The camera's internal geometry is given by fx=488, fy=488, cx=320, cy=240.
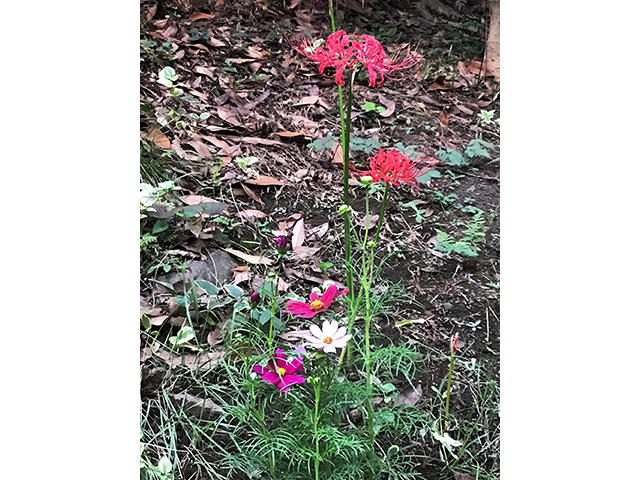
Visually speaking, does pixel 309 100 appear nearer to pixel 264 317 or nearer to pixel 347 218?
pixel 347 218

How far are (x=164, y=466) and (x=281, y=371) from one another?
0.29 m

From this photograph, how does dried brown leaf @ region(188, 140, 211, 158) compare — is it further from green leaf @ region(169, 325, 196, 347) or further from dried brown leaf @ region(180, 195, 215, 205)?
green leaf @ region(169, 325, 196, 347)

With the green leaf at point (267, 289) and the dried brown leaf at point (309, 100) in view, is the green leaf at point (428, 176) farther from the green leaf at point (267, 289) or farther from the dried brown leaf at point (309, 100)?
the green leaf at point (267, 289)

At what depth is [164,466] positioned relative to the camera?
90 cm

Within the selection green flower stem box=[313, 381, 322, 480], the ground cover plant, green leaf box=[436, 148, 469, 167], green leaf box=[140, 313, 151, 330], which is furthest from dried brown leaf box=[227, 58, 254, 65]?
green flower stem box=[313, 381, 322, 480]

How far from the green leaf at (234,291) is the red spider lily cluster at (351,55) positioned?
44 centimetres

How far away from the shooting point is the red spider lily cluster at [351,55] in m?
0.92

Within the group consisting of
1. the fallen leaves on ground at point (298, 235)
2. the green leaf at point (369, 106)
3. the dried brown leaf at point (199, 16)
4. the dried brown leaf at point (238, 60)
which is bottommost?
the fallen leaves on ground at point (298, 235)

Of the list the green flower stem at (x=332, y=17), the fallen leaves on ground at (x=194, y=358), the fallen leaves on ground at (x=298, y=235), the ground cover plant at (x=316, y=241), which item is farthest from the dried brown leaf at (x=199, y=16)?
the fallen leaves on ground at (x=194, y=358)

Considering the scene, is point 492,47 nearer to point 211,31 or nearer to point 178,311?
point 211,31

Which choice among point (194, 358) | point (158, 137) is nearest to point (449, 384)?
point (194, 358)

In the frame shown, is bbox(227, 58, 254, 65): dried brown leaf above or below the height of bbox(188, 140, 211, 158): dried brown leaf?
above

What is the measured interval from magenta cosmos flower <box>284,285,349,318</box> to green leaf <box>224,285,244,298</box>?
11 centimetres

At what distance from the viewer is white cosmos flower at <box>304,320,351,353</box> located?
35.1 inches
